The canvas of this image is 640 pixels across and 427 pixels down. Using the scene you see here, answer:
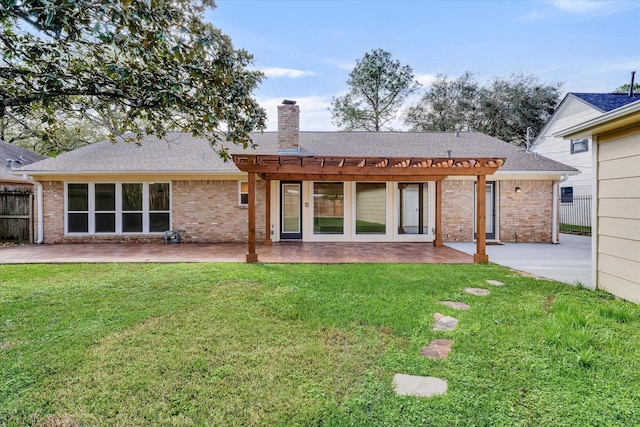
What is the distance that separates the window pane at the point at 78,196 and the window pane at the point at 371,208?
9.14 m

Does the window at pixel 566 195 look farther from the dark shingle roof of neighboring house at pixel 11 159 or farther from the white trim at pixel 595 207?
the dark shingle roof of neighboring house at pixel 11 159

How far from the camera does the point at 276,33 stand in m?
11.7

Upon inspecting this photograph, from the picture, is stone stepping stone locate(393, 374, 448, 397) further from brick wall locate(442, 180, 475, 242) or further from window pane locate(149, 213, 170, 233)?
window pane locate(149, 213, 170, 233)

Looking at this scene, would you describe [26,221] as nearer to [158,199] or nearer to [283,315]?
[158,199]

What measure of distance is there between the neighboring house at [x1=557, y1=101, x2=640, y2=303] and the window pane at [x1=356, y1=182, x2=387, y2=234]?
6.14m

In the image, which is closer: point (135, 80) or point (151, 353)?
point (151, 353)

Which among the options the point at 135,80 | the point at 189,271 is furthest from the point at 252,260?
the point at 135,80

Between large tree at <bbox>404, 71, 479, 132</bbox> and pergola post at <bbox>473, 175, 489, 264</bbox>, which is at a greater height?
large tree at <bbox>404, 71, 479, 132</bbox>

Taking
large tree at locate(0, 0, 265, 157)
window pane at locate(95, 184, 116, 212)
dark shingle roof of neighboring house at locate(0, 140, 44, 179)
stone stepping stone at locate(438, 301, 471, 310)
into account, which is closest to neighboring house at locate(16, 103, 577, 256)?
window pane at locate(95, 184, 116, 212)

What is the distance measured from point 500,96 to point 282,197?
22.4 metres

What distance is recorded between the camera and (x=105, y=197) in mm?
11070

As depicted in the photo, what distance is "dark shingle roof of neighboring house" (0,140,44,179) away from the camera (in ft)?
39.6

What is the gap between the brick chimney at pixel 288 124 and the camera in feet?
Answer: 39.6

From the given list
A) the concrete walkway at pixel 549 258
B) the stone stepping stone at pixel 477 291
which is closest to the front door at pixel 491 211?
the concrete walkway at pixel 549 258
